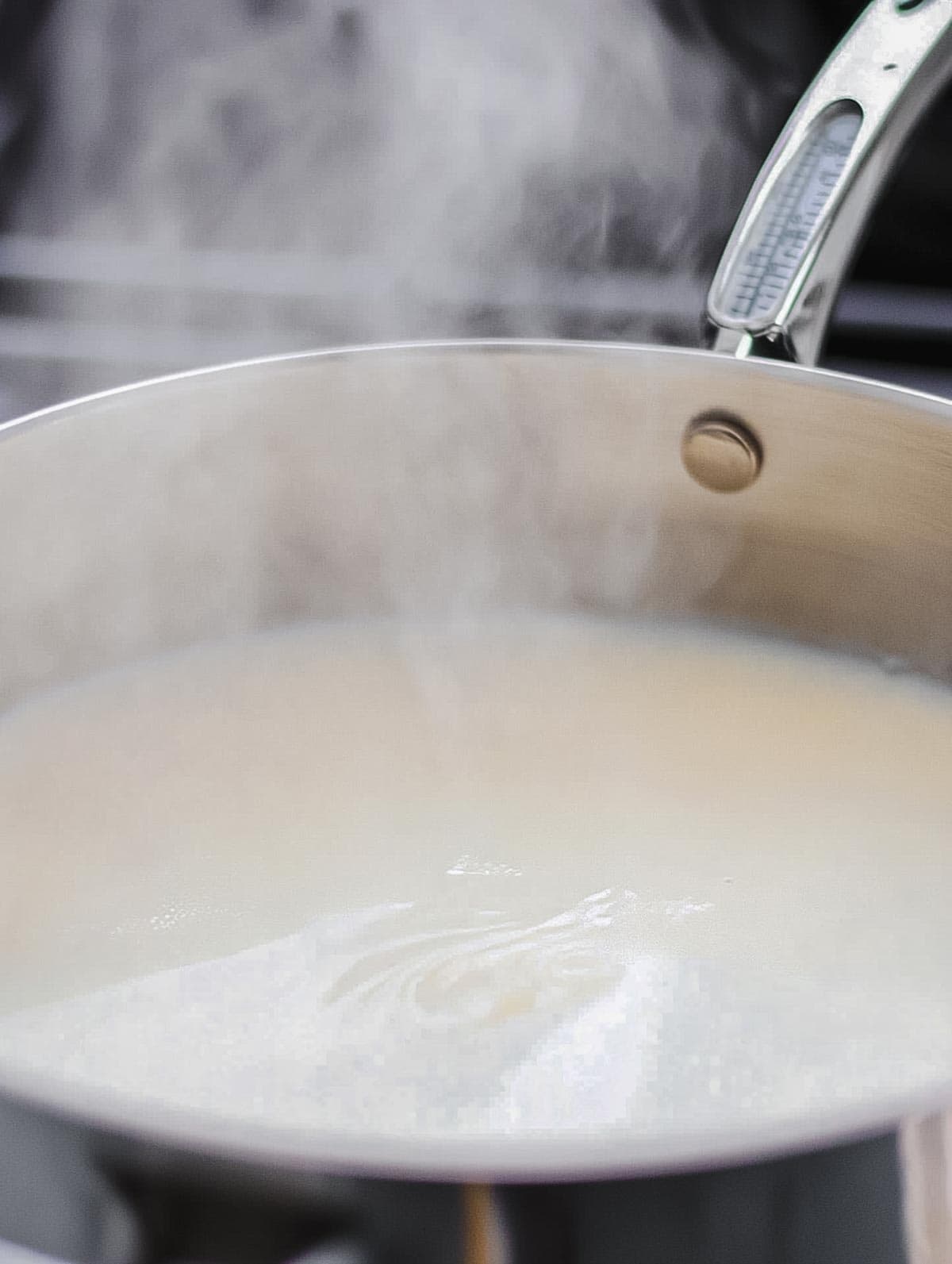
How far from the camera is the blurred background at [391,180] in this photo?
3.24 ft

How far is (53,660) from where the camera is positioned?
2.73 ft

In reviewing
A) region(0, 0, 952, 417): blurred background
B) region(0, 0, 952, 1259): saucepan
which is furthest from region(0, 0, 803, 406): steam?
region(0, 0, 952, 1259): saucepan

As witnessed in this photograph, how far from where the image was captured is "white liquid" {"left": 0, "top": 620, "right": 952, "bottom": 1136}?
0.53 metres

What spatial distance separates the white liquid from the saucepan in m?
0.03

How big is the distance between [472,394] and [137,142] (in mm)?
418

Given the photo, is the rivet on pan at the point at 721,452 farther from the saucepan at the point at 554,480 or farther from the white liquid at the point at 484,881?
the white liquid at the point at 484,881

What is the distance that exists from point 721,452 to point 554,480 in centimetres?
A: 11

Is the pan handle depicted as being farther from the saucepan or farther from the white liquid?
the white liquid

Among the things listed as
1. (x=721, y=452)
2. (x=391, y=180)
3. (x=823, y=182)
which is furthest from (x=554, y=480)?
(x=391, y=180)

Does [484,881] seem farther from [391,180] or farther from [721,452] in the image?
[391,180]

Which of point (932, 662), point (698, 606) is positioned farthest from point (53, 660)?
point (932, 662)

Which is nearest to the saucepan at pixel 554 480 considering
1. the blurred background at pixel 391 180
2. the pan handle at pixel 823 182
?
the pan handle at pixel 823 182

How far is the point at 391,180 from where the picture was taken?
105cm

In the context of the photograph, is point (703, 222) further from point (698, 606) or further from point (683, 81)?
point (698, 606)
